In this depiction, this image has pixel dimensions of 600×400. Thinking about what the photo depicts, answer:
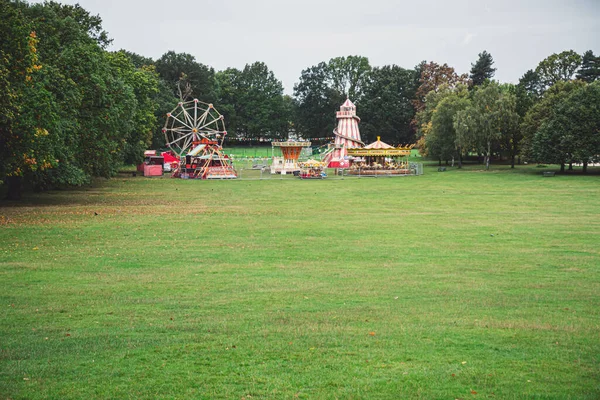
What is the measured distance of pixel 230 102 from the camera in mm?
133125

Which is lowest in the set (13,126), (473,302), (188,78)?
(473,302)

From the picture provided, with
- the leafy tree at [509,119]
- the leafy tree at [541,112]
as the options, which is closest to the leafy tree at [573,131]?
the leafy tree at [541,112]

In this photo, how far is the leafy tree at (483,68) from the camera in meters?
114

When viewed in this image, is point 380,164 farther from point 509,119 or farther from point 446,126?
point 509,119

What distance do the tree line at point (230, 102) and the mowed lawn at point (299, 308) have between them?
6.49 meters

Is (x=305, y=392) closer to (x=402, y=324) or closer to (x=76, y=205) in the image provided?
(x=402, y=324)

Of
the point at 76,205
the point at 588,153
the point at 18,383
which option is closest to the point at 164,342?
the point at 18,383

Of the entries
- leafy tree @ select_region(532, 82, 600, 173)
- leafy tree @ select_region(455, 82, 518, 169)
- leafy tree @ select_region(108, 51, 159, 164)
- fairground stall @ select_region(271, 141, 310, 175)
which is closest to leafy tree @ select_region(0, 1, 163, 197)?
leafy tree @ select_region(108, 51, 159, 164)

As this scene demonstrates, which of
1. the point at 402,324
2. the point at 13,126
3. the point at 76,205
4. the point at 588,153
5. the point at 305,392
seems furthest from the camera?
the point at 588,153

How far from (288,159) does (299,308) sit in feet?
210

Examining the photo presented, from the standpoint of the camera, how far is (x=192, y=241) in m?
22.0

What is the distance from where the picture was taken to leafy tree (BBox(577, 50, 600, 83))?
341ft

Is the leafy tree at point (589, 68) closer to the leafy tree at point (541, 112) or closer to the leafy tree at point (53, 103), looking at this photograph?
the leafy tree at point (541, 112)

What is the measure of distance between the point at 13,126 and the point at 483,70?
10274 centimetres
